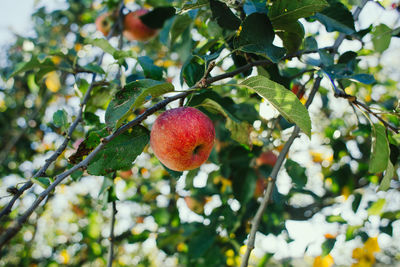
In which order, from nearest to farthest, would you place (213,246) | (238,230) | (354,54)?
(354,54)
(238,230)
(213,246)

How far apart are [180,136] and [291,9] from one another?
0.47m

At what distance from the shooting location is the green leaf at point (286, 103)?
0.75 metres

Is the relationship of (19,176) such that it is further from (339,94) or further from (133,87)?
(339,94)

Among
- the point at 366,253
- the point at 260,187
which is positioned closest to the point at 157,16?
the point at 260,187

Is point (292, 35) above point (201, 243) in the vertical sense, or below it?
above

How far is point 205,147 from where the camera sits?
3.22 feet

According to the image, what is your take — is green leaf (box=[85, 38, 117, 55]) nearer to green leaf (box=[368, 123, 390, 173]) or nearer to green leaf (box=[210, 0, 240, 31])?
green leaf (box=[210, 0, 240, 31])

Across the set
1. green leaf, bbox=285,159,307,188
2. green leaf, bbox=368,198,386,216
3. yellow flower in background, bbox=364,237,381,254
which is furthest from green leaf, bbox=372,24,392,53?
yellow flower in background, bbox=364,237,381,254

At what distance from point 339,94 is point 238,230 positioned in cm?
105

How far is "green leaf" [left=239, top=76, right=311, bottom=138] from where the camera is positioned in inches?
29.4

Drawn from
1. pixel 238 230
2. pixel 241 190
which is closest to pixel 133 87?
pixel 241 190

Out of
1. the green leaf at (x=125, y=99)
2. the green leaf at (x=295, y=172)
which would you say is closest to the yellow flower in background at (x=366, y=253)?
the green leaf at (x=295, y=172)

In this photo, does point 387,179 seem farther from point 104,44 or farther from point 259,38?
point 104,44

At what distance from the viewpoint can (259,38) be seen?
84 centimetres
